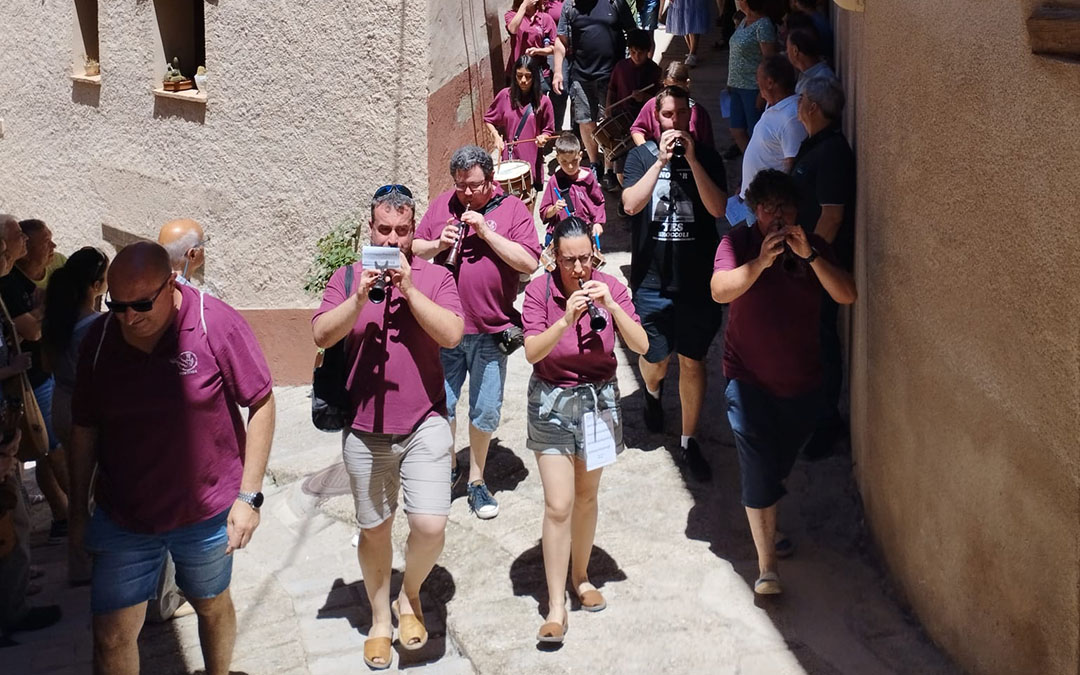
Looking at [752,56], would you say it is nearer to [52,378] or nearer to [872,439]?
[872,439]

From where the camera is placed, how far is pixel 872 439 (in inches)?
233

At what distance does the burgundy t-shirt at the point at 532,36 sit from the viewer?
34.9 feet

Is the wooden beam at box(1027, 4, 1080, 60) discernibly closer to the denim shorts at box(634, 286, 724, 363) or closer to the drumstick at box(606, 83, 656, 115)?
the denim shorts at box(634, 286, 724, 363)

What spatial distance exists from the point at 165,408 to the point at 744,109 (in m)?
6.15

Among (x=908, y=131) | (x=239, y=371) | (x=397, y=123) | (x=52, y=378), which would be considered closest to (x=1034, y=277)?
(x=908, y=131)

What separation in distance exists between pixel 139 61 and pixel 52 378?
4.99 m

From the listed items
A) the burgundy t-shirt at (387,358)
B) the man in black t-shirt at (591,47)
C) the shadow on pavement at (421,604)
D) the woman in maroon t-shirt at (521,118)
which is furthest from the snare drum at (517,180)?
the burgundy t-shirt at (387,358)

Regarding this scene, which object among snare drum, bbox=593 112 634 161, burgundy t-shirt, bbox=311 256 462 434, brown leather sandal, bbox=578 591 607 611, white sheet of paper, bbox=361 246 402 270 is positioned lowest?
brown leather sandal, bbox=578 591 607 611

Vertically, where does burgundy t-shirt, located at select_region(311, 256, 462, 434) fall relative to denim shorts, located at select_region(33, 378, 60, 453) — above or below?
above

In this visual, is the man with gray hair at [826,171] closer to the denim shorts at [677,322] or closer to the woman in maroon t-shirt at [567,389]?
the denim shorts at [677,322]

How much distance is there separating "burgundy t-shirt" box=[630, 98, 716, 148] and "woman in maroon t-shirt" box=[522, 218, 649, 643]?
Answer: 1753mm

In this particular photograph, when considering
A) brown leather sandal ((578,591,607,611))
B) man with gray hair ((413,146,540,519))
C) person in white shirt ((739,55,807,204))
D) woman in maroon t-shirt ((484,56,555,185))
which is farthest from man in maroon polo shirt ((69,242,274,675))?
woman in maroon t-shirt ((484,56,555,185))

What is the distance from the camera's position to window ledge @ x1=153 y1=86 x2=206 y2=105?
10.4 meters

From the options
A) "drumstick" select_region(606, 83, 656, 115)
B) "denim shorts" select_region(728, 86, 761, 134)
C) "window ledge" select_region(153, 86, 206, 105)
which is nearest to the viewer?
"drumstick" select_region(606, 83, 656, 115)
